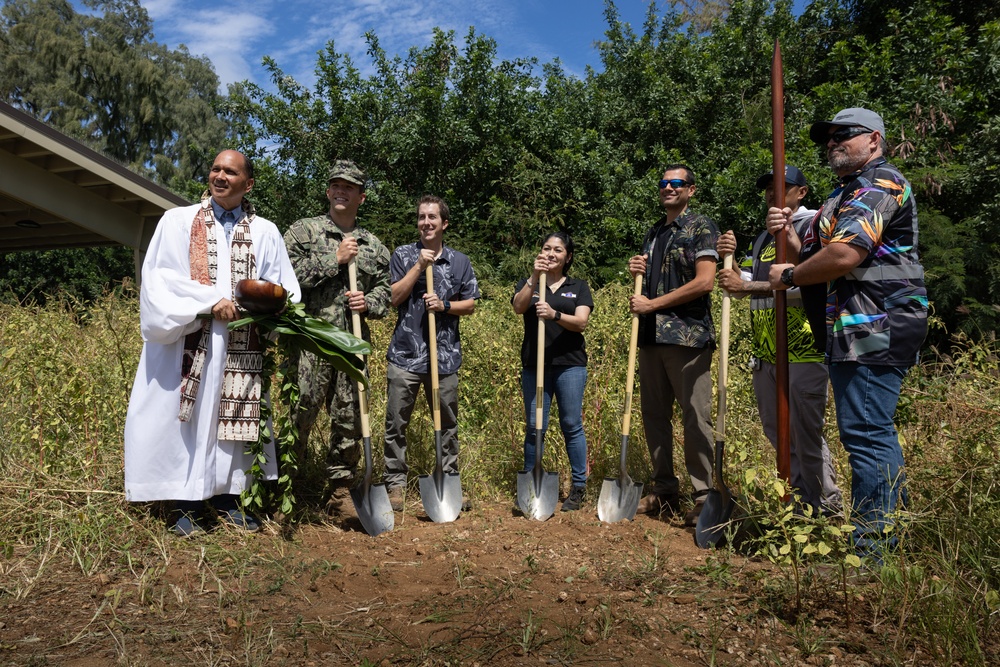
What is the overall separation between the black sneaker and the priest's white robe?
199 cm

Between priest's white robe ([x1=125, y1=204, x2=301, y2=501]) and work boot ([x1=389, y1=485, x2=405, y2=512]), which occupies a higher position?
priest's white robe ([x1=125, y1=204, x2=301, y2=501])

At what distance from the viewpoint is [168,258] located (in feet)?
13.3

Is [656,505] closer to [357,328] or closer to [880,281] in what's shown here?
[880,281]

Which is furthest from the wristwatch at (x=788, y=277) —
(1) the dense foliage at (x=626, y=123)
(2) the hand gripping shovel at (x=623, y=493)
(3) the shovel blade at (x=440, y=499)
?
(1) the dense foliage at (x=626, y=123)

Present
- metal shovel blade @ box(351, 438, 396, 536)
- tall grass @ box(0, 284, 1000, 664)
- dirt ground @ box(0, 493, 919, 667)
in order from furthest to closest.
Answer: metal shovel blade @ box(351, 438, 396, 536) < tall grass @ box(0, 284, 1000, 664) < dirt ground @ box(0, 493, 919, 667)

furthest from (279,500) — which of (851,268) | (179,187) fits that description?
(179,187)

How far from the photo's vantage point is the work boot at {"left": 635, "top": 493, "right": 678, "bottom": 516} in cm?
465

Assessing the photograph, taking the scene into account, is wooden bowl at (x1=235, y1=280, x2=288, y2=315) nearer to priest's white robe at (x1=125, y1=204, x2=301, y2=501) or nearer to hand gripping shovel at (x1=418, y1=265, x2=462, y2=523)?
priest's white robe at (x1=125, y1=204, x2=301, y2=501)

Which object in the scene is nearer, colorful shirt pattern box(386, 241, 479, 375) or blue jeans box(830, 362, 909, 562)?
blue jeans box(830, 362, 909, 562)

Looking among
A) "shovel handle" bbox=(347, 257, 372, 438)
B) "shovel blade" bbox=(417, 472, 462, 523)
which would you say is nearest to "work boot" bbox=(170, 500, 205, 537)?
"shovel handle" bbox=(347, 257, 372, 438)

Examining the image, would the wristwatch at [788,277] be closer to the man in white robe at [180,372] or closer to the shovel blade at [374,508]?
the shovel blade at [374,508]

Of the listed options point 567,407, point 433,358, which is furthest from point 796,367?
point 433,358

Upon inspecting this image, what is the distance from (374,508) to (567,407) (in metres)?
1.37

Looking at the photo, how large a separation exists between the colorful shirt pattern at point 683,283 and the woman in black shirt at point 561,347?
47cm
